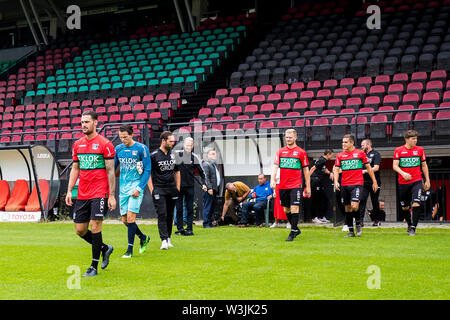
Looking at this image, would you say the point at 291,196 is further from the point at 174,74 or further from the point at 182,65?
the point at 182,65

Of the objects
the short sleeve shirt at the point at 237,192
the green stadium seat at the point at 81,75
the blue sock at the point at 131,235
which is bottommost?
the blue sock at the point at 131,235

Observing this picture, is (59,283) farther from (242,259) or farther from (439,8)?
(439,8)

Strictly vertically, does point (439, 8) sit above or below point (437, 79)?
above

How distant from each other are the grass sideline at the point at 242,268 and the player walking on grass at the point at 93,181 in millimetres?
621

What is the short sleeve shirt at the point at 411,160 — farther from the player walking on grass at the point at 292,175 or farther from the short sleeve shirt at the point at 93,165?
the short sleeve shirt at the point at 93,165

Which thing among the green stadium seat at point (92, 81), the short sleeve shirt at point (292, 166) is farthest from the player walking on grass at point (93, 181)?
the green stadium seat at point (92, 81)

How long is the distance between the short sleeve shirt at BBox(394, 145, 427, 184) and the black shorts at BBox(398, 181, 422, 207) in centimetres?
9

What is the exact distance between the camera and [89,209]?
23.9 feet

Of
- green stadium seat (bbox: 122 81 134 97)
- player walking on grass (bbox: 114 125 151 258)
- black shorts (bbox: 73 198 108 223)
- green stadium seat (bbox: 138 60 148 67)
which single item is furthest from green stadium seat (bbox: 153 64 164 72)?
black shorts (bbox: 73 198 108 223)

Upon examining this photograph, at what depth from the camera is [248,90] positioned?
22.3 metres

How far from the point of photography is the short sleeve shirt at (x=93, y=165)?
23.7 ft

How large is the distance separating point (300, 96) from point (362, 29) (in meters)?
7.07

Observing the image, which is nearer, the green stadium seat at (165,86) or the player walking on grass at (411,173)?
the player walking on grass at (411,173)
